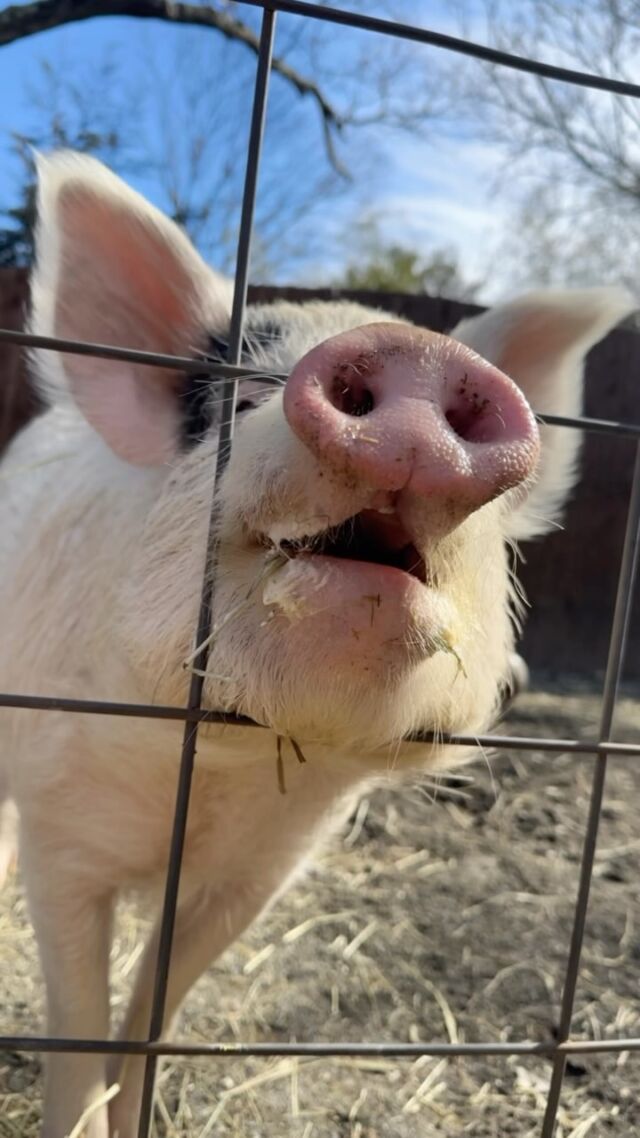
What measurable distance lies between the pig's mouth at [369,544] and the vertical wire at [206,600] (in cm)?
18

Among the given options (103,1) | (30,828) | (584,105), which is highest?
(584,105)

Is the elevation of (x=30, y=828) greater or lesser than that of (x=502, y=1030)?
greater

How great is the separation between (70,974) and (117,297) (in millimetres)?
1330

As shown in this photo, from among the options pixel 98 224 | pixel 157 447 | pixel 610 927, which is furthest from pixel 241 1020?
pixel 98 224

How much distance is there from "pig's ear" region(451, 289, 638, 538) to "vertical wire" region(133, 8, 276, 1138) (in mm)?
824

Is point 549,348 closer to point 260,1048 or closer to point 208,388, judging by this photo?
point 208,388

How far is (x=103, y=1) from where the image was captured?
2.15 m

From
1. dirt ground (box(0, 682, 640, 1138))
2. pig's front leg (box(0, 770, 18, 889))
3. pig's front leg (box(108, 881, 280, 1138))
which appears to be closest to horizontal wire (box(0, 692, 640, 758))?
dirt ground (box(0, 682, 640, 1138))

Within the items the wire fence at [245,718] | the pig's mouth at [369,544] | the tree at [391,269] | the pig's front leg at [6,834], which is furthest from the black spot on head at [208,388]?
the tree at [391,269]

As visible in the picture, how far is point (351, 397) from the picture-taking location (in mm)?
1180

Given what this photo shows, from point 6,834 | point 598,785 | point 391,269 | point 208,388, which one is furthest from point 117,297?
point 391,269

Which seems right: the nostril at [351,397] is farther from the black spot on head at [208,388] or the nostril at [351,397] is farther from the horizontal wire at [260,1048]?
the horizontal wire at [260,1048]

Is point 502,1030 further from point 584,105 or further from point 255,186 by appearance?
point 584,105

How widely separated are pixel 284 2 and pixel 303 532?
0.68 m
